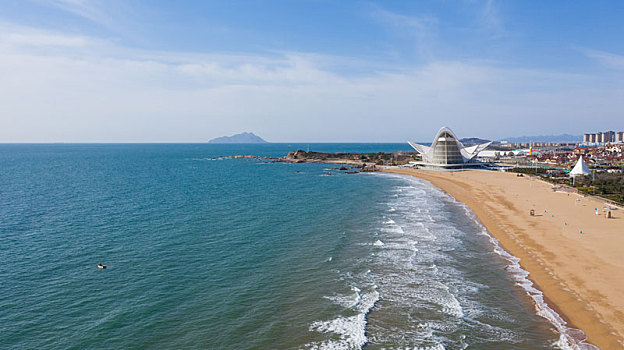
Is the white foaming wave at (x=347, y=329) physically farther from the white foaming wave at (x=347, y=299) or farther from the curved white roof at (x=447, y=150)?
the curved white roof at (x=447, y=150)

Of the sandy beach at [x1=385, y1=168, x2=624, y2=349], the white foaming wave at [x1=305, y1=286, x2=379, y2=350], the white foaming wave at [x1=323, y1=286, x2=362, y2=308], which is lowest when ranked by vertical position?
the white foaming wave at [x1=305, y1=286, x2=379, y2=350]

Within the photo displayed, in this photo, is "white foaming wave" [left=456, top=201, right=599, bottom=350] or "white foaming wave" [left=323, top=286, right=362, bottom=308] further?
"white foaming wave" [left=323, top=286, right=362, bottom=308]

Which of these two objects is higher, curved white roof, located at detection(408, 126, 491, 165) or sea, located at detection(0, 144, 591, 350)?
curved white roof, located at detection(408, 126, 491, 165)

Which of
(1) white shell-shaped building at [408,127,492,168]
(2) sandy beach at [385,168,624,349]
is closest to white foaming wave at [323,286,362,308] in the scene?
→ (2) sandy beach at [385,168,624,349]

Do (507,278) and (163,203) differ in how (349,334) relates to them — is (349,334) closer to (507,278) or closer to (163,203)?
(507,278)

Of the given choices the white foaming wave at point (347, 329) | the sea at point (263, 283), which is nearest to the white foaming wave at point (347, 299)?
the sea at point (263, 283)

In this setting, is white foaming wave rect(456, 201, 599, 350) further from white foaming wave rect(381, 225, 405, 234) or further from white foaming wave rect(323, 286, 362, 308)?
white foaming wave rect(323, 286, 362, 308)

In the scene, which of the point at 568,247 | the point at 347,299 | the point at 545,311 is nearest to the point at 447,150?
the point at 568,247

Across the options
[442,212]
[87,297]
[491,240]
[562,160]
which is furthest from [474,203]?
[562,160]
